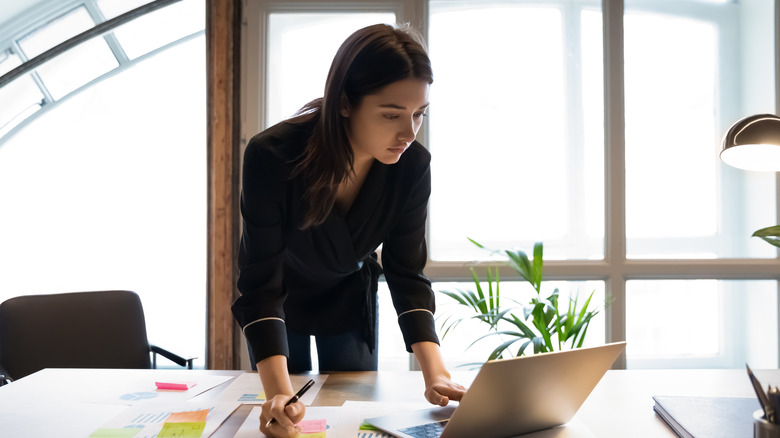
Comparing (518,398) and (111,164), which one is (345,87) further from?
(111,164)

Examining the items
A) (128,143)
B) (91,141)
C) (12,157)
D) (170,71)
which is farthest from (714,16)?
(12,157)

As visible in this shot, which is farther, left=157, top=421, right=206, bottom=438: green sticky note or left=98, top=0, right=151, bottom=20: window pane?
left=98, top=0, right=151, bottom=20: window pane

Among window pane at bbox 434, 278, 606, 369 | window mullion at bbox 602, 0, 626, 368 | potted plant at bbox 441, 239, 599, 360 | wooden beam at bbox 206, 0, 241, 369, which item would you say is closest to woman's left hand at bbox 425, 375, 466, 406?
potted plant at bbox 441, 239, 599, 360

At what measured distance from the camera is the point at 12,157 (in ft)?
11.6

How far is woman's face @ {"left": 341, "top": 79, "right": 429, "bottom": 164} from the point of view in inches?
46.8

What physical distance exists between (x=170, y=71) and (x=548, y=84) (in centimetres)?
210

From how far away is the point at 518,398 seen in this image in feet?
2.99

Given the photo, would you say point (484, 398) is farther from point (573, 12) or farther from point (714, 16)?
point (714, 16)

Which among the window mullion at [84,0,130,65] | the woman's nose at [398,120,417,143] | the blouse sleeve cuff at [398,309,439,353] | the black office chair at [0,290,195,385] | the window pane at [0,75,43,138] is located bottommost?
the black office chair at [0,290,195,385]

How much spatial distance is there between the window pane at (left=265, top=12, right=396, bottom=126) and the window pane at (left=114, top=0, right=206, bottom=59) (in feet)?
1.65

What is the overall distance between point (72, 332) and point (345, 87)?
4.97ft

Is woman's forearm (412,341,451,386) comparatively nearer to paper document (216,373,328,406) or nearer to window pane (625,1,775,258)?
paper document (216,373,328,406)

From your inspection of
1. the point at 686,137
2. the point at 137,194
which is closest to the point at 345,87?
the point at 137,194

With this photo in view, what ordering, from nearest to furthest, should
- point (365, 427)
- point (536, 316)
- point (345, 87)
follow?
point (365, 427)
point (345, 87)
point (536, 316)
